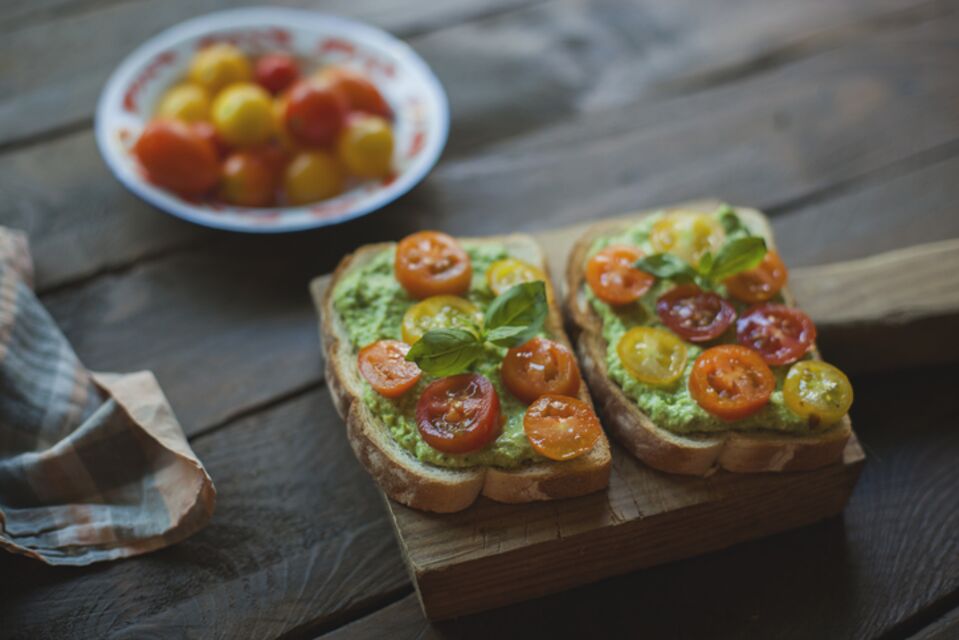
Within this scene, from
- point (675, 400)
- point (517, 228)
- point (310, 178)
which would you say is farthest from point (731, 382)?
point (310, 178)

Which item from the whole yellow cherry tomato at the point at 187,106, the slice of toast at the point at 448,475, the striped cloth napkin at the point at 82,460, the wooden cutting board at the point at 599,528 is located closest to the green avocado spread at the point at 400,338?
the slice of toast at the point at 448,475

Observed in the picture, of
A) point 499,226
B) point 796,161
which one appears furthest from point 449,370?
point 796,161

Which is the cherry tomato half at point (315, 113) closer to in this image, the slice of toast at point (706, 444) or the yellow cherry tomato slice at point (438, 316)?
the yellow cherry tomato slice at point (438, 316)

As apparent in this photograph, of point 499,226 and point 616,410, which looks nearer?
point 616,410

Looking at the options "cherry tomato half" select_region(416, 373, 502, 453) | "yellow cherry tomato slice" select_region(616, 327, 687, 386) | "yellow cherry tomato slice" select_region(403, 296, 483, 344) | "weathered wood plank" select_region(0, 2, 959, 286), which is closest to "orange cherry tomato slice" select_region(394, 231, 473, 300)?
"yellow cherry tomato slice" select_region(403, 296, 483, 344)

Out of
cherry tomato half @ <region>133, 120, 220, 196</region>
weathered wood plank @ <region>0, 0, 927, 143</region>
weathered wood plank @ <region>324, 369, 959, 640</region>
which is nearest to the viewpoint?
weathered wood plank @ <region>324, 369, 959, 640</region>

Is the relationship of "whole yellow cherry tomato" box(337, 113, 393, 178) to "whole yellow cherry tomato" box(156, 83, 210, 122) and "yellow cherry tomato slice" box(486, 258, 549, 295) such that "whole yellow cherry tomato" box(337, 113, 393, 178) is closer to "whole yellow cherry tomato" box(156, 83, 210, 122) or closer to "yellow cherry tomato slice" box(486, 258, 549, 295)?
"whole yellow cherry tomato" box(156, 83, 210, 122)

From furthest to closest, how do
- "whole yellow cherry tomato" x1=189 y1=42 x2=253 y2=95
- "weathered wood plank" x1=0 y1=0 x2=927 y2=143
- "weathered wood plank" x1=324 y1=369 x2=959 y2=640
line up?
"weathered wood plank" x1=0 y1=0 x2=927 y2=143 < "whole yellow cherry tomato" x1=189 y1=42 x2=253 y2=95 < "weathered wood plank" x1=324 y1=369 x2=959 y2=640

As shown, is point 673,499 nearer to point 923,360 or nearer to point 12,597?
point 923,360
